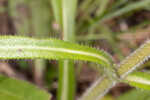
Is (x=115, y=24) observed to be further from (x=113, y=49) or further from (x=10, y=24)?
(x=10, y=24)

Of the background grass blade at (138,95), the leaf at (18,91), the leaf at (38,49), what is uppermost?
the leaf at (38,49)

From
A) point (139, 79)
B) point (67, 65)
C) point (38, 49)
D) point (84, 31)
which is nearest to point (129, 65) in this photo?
point (139, 79)

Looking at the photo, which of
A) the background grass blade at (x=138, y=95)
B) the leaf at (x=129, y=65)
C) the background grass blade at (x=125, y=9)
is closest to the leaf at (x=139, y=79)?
the leaf at (x=129, y=65)

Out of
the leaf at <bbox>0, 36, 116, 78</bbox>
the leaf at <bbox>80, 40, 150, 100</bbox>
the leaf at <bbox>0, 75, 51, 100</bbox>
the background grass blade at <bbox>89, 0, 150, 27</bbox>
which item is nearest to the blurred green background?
the background grass blade at <bbox>89, 0, 150, 27</bbox>

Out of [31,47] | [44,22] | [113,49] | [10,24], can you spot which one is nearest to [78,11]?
[44,22]

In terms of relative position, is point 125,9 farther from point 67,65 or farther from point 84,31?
point 67,65

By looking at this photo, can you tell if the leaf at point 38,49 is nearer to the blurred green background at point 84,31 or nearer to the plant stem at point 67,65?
the plant stem at point 67,65
